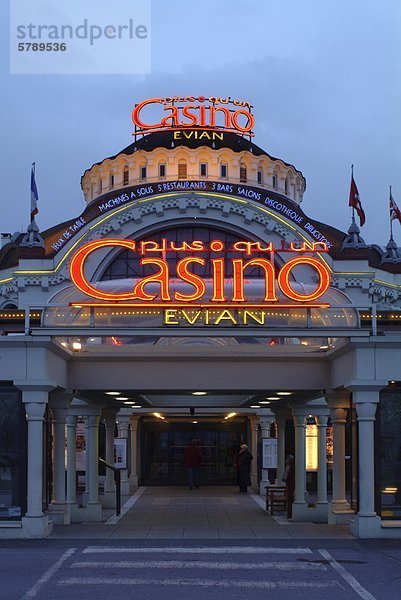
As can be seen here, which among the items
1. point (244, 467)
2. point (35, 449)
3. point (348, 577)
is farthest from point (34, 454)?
point (244, 467)

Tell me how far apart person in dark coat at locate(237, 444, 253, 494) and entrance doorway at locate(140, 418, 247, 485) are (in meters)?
3.81

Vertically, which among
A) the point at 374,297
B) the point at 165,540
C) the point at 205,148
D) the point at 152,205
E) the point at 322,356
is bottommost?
the point at 165,540

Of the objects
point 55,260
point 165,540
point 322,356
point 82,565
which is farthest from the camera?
point 55,260

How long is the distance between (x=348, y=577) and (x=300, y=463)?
38.6 feet

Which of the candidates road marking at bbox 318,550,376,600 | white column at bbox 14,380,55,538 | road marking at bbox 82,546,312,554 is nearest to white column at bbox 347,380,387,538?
road marking at bbox 82,546,312,554

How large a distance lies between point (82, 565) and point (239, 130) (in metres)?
46.3

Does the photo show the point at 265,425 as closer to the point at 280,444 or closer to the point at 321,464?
the point at 280,444

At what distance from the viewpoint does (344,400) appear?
25.0m

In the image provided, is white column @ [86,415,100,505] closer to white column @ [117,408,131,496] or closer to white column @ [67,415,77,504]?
white column @ [67,415,77,504]

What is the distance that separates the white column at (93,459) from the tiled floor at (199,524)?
1.03 meters

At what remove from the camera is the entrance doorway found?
138ft

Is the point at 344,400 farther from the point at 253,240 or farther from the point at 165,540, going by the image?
the point at 253,240

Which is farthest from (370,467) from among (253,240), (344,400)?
(253,240)

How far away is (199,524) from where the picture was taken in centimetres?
2523
